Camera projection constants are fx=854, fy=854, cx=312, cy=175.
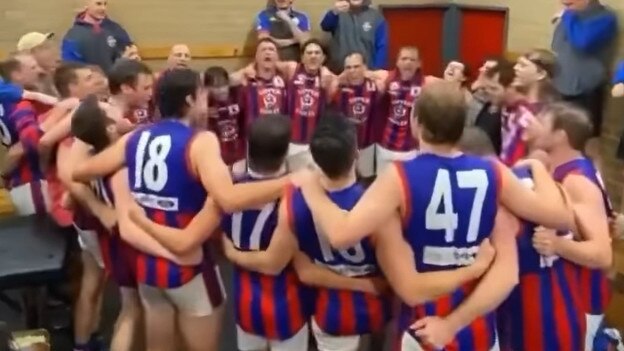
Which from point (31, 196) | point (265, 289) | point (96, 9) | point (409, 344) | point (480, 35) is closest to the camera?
point (409, 344)

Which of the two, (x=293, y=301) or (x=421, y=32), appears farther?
(x=421, y=32)

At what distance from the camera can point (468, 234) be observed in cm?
237

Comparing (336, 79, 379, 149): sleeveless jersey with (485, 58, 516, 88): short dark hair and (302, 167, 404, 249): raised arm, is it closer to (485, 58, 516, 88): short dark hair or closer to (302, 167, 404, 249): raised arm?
(485, 58, 516, 88): short dark hair

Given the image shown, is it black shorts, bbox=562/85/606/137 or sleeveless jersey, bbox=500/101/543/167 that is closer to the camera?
sleeveless jersey, bbox=500/101/543/167

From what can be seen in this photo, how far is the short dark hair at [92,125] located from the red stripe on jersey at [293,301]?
34.9 inches

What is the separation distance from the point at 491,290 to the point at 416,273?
0.72ft

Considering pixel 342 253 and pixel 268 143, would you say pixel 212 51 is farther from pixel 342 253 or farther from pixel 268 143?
pixel 342 253

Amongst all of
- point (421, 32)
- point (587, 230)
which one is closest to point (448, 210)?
point (587, 230)

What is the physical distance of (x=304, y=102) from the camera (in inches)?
243

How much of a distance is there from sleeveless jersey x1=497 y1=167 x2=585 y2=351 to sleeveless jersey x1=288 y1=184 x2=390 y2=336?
0.42 m

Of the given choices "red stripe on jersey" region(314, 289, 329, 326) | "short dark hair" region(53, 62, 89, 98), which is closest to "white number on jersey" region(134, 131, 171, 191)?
"red stripe on jersey" region(314, 289, 329, 326)

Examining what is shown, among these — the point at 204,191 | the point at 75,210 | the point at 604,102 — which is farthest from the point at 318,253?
the point at 604,102

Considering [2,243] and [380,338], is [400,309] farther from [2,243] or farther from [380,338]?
[2,243]

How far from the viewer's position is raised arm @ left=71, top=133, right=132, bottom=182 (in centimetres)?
298
